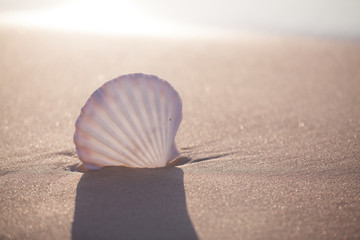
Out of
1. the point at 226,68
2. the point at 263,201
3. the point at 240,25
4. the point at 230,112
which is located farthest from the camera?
the point at 240,25

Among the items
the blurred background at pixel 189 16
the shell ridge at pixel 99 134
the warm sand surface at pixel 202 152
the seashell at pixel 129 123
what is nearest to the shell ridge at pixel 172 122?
the seashell at pixel 129 123

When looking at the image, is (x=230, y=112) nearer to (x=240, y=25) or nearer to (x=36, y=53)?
(x=36, y=53)

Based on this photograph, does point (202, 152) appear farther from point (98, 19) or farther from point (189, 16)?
point (189, 16)

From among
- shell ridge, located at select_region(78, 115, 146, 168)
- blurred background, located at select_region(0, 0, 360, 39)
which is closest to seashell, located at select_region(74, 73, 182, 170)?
shell ridge, located at select_region(78, 115, 146, 168)

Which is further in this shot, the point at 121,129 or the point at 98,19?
the point at 98,19

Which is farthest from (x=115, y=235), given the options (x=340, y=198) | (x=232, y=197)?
(x=340, y=198)

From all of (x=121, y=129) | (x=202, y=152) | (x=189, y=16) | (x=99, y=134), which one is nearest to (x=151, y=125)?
(x=121, y=129)

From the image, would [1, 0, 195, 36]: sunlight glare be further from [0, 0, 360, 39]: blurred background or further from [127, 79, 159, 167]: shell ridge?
[127, 79, 159, 167]: shell ridge
